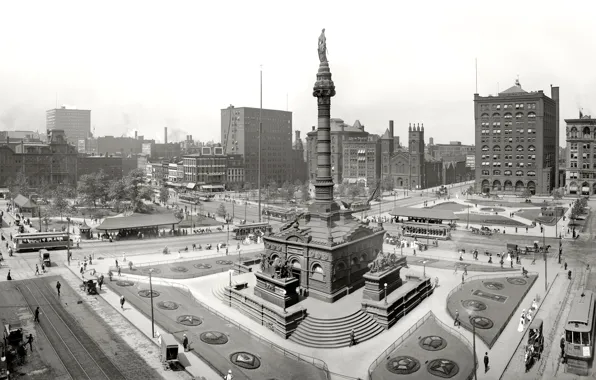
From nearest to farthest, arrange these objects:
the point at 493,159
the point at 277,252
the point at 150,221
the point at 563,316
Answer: the point at 563,316
the point at 277,252
the point at 150,221
the point at 493,159

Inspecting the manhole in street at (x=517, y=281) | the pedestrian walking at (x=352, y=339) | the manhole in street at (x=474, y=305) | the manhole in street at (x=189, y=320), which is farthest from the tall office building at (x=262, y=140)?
the pedestrian walking at (x=352, y=339)

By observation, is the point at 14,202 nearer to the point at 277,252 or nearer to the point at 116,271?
the point at 116,271

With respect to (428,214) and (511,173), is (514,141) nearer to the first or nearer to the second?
(511,173)

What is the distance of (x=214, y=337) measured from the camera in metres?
31.2

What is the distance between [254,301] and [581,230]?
58.9m

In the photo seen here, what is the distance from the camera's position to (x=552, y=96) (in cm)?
13450

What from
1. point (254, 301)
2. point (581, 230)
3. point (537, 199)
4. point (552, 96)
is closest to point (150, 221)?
point (254, 301)

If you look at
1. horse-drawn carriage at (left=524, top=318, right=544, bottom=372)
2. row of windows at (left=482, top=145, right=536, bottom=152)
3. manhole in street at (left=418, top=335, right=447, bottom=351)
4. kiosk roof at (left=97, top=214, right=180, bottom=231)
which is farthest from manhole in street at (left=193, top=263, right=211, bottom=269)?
row of windows at (left=482, top=145, right=536, bottom=152)

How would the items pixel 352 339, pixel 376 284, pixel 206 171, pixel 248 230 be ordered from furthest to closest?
pixel 206 171, pixel 248 230, pixel 376 284, pixel 352 339

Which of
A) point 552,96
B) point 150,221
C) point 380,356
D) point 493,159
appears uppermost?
point 552,96

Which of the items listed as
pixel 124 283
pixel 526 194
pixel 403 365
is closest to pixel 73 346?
pixel 124 283

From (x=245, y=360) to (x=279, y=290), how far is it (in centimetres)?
785

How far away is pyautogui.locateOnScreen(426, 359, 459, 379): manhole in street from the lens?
26156 millimetres

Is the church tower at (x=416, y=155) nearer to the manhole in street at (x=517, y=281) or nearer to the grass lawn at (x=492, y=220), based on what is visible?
the grass lawn at (x=492, y=220)
